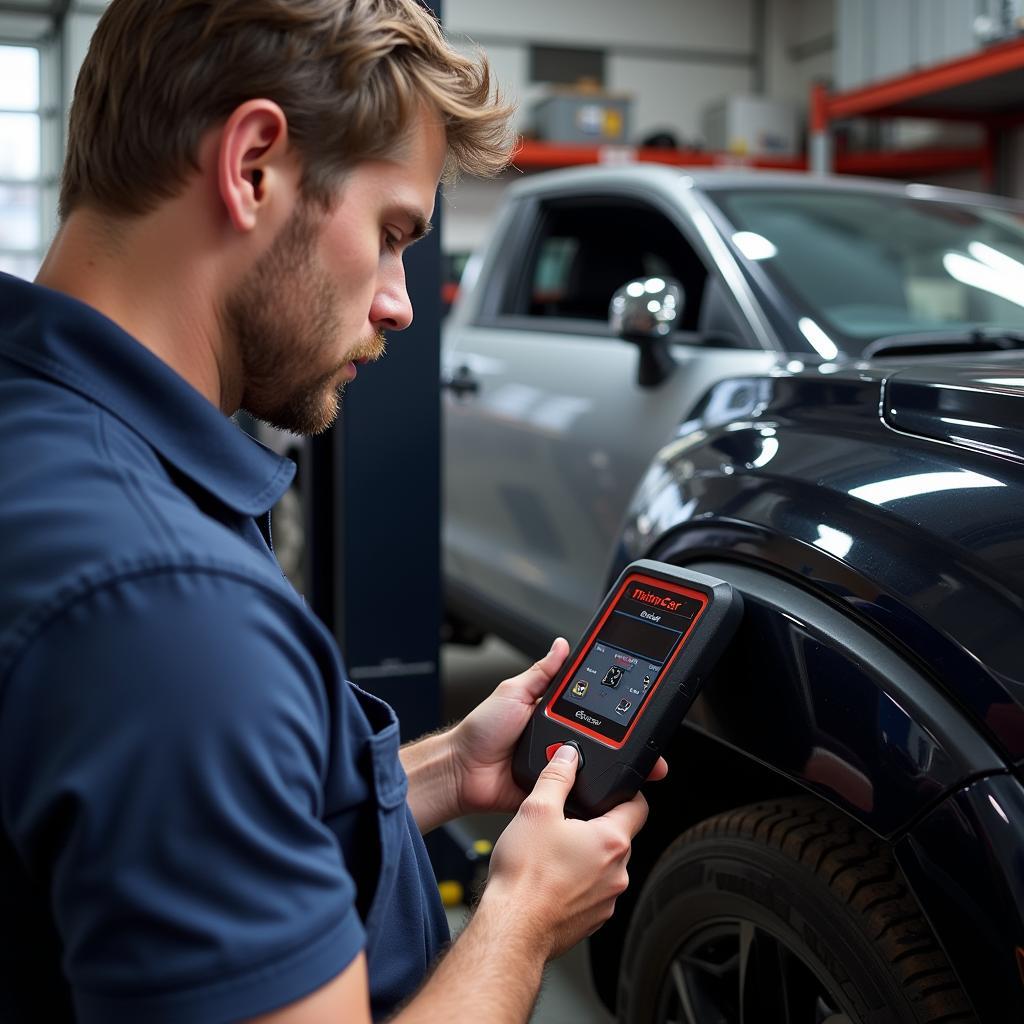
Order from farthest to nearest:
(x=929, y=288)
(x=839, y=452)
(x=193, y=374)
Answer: (x=929, y=288) → (x=839, y=452) → (x=193, y=374)

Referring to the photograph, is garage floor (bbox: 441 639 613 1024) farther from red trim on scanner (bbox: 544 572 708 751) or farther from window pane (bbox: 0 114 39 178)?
window pane (bbox: 0 114 39 178)

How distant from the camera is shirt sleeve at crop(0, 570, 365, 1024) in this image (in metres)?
0.61

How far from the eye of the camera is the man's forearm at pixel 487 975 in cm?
78

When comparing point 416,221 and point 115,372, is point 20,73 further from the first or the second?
point 115,372

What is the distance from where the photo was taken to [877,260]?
8.41 ft

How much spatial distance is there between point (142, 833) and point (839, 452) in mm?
851

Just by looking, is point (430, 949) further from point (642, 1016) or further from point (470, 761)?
point (642, 1016)

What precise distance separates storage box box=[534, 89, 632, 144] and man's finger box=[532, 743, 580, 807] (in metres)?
7.72

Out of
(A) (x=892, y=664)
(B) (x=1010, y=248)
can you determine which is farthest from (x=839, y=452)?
(B) (x=1010, y=248)

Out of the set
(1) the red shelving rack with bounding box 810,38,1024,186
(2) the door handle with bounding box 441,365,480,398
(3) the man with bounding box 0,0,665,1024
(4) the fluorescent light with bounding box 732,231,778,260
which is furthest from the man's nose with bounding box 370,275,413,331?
(1) the red shelving rack with bounding box 810,38,1024,186

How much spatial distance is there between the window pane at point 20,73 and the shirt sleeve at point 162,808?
3388 mm

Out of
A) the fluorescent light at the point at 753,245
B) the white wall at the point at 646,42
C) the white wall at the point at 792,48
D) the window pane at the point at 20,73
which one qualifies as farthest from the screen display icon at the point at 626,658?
the white wall at the point at 792,48

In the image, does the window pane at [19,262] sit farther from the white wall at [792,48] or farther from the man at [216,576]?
the white wall at [792,48]

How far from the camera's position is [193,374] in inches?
32.8
